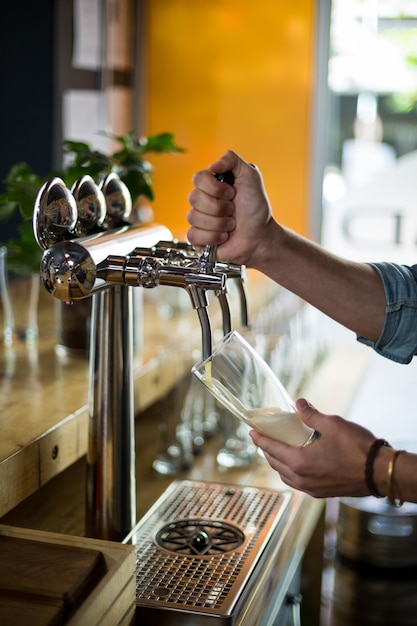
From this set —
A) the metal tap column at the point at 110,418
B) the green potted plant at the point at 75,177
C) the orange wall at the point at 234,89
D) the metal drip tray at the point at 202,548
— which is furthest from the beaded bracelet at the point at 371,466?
the orange wall at the point at 234,89

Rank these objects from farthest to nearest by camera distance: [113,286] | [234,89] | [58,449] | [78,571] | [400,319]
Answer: [234,89] < [400,319] < [58,449] < [113,286] < [78,571]

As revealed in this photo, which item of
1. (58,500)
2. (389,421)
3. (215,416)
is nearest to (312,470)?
(58,500)

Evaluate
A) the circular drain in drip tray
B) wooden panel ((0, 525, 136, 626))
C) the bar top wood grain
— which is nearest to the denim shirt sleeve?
the circular drain in drip tray

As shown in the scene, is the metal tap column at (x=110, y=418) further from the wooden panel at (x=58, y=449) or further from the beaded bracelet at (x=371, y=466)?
the beaded bracelet at (x=371, y=466)

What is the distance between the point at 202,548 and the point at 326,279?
1.78 ft

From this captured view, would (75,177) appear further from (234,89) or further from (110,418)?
(234,89)

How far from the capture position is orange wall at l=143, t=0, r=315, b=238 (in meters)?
4.24

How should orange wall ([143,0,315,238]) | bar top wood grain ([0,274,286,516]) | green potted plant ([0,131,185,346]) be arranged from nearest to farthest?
1. bar top wood grain ([0,274,286,516])
2. green potted plant ([0,131,185,346])
3. orange wall ([143,0,315,238])

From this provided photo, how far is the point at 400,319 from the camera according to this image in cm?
165

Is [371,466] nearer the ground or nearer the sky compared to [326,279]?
nearer the ground

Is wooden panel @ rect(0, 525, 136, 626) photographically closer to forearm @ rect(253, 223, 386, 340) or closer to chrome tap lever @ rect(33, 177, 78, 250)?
chrome tap lever @ rect(33, 177, 78, 250)

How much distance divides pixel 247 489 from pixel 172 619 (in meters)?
0.53

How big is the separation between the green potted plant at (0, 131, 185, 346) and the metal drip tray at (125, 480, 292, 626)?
0.67 metres

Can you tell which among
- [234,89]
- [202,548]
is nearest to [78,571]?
[202,548]
